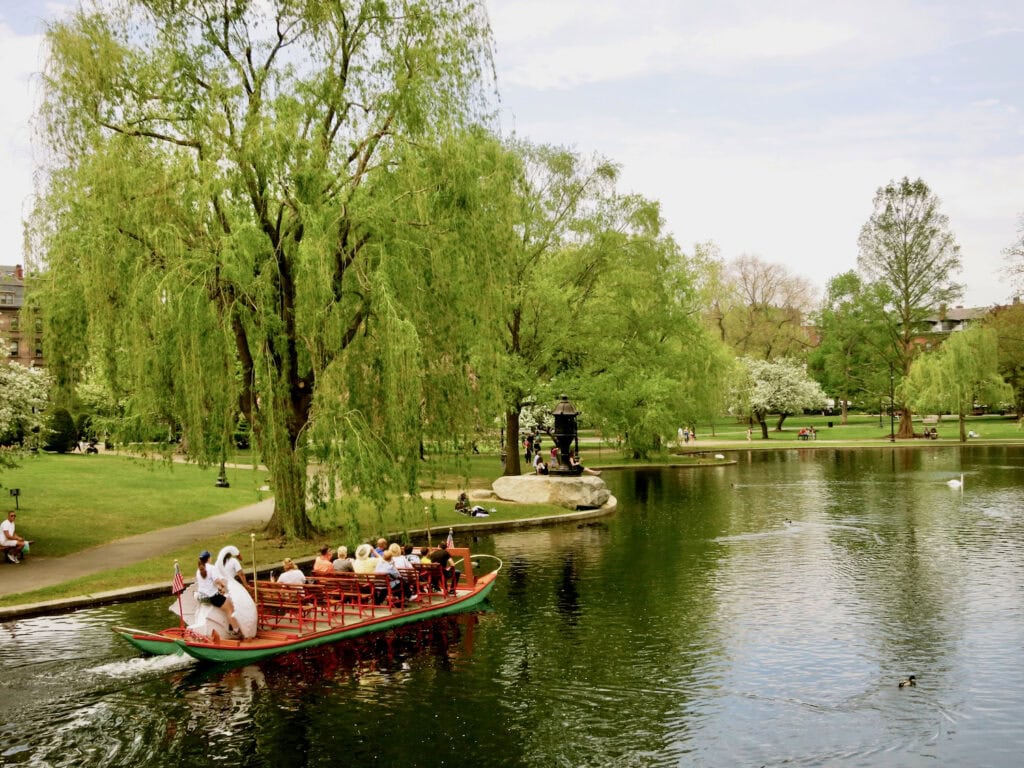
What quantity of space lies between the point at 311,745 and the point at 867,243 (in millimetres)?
82480

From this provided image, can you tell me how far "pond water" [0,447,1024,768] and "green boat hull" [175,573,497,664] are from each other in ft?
0.79

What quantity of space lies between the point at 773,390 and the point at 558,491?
58.7m

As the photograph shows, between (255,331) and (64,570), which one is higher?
(255,331)

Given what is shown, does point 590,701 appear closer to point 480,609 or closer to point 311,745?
point 311,745

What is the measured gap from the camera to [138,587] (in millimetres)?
21156

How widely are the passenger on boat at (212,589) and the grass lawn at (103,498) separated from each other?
34.8 feet

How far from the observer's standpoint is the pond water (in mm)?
12398

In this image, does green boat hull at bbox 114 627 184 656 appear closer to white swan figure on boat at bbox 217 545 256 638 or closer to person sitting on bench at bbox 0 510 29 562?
white swan figure on boat at bbox 217 545 256 638

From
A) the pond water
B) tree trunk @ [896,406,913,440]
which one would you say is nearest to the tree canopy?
tree trunk @ [896,406,913,440]

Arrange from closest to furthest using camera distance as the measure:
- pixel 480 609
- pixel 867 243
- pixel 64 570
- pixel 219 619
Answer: pixel 219 619, pixel 480 609, pixel 64 570, pixel 867 243

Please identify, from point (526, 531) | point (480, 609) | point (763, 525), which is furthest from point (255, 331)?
point (763, 525)

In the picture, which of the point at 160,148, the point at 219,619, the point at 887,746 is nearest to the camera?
the point at 887,746

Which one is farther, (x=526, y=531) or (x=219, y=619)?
(x=526, y=531)

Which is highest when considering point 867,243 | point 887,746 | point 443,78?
point 867,243
